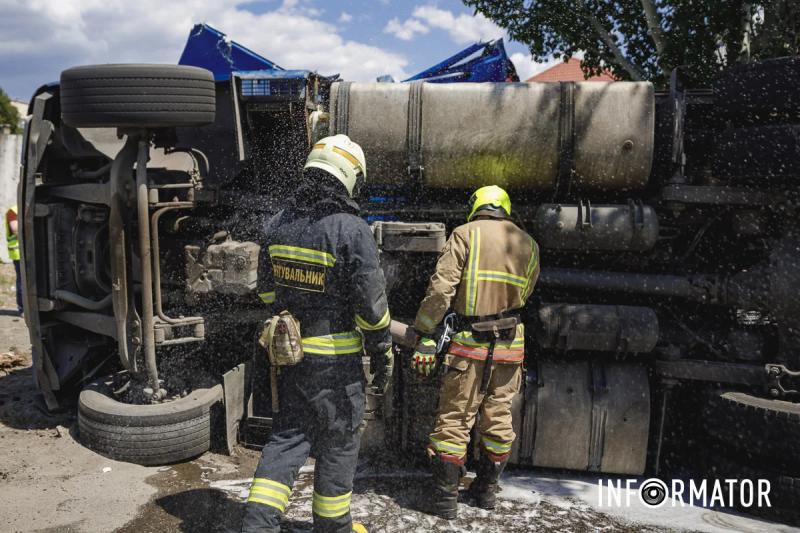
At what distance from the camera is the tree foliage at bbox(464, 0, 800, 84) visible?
8734mm

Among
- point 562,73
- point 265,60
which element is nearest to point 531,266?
point 265,60

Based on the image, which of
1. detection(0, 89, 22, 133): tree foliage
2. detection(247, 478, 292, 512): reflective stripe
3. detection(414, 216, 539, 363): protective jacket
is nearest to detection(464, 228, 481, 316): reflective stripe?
detection(414, 216, 539, 363): protective jacket

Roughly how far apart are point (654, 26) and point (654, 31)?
0.24 ft

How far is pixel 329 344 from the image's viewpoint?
295 cm

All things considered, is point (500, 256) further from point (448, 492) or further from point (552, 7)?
point (552, 7)

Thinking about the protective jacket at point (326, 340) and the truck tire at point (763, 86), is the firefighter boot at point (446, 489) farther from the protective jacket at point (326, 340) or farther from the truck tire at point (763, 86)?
the truck tire at point (763, 86)

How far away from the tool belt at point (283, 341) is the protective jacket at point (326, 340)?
61 millimetres

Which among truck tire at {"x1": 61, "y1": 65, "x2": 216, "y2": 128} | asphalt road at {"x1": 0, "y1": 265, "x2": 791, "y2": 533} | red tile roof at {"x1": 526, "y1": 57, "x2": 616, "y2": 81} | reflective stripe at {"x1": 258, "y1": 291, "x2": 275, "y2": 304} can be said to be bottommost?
asphalt road at {"x1": 0, "y1": 265, "x2": 791, "y2": 533}

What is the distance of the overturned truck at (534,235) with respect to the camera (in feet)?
12.7

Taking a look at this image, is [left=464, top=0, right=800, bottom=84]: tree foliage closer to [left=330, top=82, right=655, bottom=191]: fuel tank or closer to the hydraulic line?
[left=330, top=82, right=655, bottom=191]: fuel tank

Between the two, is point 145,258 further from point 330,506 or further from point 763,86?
point 763,86

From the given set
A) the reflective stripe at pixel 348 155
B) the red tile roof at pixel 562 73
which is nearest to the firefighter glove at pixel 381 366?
the reflective stripe at pixel 348 155

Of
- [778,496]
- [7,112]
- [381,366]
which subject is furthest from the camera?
[7,112]

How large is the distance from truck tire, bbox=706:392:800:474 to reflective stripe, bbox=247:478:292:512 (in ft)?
8.47
